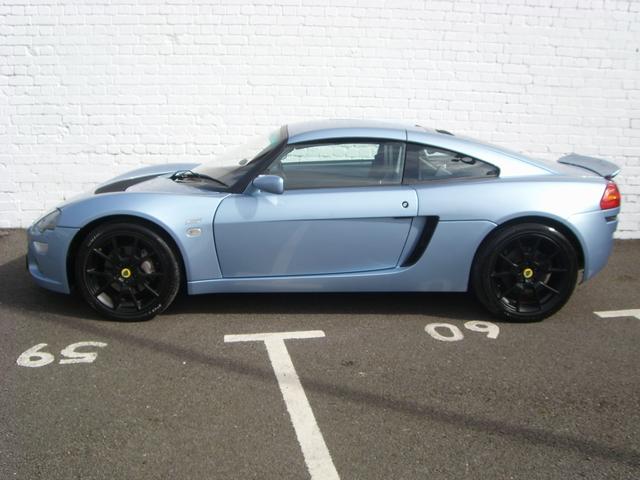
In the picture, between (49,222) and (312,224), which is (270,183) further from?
(49,222)

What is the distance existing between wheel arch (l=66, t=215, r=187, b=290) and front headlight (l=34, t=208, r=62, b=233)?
0.19 metres

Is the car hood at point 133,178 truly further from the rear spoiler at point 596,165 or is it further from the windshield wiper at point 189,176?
the rear spoiler at point 596,165

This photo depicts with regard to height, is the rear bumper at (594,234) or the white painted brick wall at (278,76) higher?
the white painted brick wall at (278,76)

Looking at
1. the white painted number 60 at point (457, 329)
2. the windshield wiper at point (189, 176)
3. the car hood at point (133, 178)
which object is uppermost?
the windshield wiper at point (189, 176)

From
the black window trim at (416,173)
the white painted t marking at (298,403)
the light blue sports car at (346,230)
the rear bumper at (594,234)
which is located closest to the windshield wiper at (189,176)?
the light blue sports car at (346,230)

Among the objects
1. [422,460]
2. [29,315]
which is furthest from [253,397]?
[29,315]

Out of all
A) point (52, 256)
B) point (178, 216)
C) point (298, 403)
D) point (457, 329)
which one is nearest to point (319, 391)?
point (298, 403)

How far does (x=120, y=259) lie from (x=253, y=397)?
1.50 meters

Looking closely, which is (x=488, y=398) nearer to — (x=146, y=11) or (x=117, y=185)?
(x=117, y=185)

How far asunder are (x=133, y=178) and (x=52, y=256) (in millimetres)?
1026

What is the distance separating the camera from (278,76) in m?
6.78

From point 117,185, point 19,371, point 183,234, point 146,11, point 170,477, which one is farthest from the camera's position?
point 146,11

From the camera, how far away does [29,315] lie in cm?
453

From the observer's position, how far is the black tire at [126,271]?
14.1 ft
